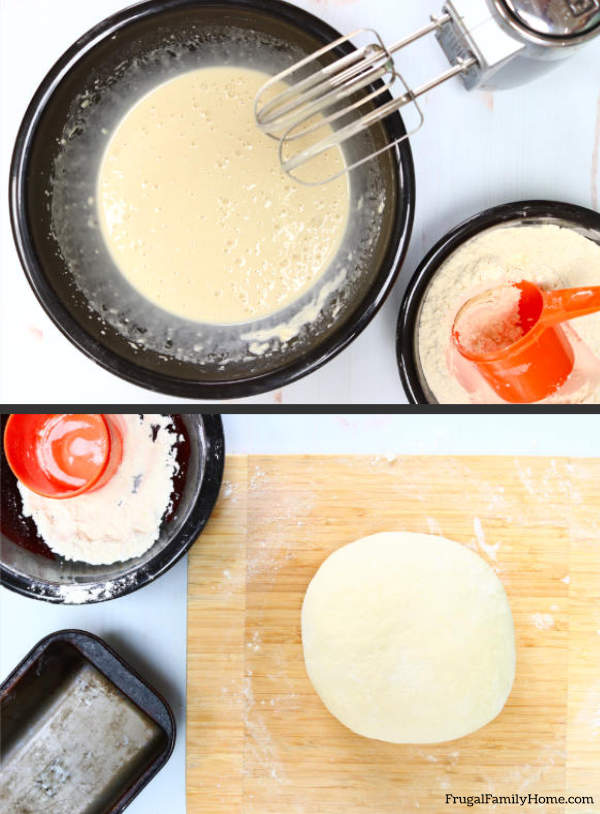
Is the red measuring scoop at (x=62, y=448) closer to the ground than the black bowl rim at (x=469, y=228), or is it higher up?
higher up

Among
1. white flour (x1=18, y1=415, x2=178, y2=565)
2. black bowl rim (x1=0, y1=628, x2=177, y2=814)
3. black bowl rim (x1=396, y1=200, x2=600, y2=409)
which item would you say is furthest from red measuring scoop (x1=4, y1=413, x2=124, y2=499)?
black bowl rim (x1=396, y1=200, x2=600, y2=409)

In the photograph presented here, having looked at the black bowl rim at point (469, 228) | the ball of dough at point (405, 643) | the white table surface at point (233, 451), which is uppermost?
the black bowl rim at point (469, 228)

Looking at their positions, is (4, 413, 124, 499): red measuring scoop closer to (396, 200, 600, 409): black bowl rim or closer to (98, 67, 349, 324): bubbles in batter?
(98, 67, 349, 324): bubbles in batter

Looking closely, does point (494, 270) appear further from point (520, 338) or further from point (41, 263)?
point (41, 263)

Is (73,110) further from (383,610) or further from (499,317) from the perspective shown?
(383,610)

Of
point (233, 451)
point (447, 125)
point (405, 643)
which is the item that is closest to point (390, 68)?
point (447, 125)

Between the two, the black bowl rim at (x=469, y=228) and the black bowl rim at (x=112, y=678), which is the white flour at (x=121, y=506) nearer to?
the black bowl rim at (x=112, y=678)

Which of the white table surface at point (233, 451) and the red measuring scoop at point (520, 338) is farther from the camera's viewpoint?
the white table surface at point (233, 451)

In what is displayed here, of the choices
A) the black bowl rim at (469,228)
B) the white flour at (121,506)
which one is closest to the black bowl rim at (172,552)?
the white flour at (121,506)

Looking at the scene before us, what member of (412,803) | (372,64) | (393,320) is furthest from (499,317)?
(412,803)
